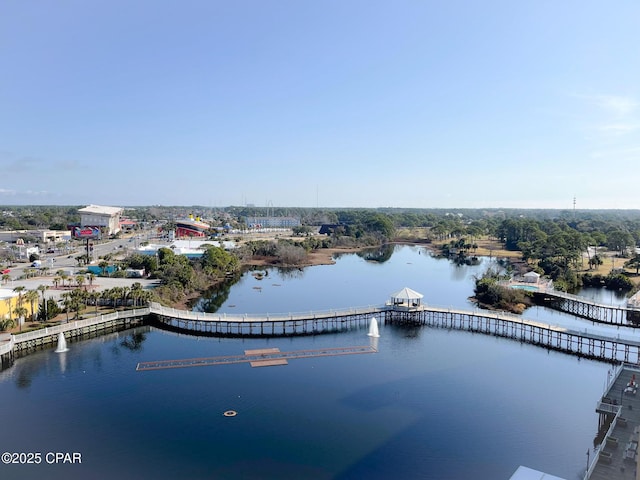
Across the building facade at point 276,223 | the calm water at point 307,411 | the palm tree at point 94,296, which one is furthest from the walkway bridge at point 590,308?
the building facade at point 276,223

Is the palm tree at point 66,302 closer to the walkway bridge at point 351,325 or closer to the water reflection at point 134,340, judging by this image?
the walkway bridge at point 351,325

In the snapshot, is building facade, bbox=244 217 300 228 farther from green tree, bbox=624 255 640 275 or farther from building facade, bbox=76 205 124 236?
green tree, bbox=624 255 640 275

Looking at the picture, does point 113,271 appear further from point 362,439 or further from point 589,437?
point 589,437

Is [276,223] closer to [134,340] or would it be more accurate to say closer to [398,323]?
[398,323]

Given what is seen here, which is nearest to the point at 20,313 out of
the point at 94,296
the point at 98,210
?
the point at 94,296

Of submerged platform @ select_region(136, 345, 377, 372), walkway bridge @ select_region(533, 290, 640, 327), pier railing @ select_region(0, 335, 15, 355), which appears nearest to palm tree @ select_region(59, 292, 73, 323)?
pier railing @ select_region(0, 335, 15, 355)

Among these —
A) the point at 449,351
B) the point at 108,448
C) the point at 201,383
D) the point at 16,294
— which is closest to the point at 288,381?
the point at 201,383
